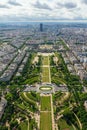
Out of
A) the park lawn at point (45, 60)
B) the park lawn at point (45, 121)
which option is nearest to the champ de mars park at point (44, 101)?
the park lawn at point (45, 121)

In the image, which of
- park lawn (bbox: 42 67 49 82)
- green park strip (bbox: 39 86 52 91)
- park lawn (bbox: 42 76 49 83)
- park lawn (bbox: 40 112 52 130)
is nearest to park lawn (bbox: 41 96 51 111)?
park lawn (bbox: 40 112 52 130)

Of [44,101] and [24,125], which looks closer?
[24,125]

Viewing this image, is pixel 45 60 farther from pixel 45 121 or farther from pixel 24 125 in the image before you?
pixel 24 125

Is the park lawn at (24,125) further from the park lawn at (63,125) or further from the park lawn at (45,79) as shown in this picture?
the park lawn at (45,79)

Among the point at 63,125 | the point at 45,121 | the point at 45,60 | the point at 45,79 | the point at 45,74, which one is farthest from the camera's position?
the point at 45,60

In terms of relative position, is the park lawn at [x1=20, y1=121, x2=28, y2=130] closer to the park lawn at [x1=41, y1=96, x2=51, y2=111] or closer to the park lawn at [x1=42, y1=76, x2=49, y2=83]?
the park lawn at [x1=41, y1=96, x2=51, y2=111]

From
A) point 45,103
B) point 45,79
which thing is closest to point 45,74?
point 45,79

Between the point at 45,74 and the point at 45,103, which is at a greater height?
the point at 45,103

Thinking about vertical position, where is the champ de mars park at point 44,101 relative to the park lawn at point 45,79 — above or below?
above

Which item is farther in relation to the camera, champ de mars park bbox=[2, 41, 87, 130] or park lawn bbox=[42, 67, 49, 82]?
park lawn bbox=[42, 67, 49, 82]
